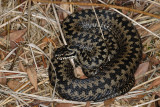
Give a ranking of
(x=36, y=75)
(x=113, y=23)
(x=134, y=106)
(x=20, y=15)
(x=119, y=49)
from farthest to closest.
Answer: (x=113, y=23) < (x=119, y=49) < (x=20, y=15) < (x=36, y=75) < (x=134, y=106)

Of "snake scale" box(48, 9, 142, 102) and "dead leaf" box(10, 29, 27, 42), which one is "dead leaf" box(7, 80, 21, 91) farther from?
"dead leaf" box(10, 29, 27, 42)

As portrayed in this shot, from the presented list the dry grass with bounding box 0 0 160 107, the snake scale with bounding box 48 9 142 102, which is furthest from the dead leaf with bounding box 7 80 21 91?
the snake scale with bounding box 48 9 142 102

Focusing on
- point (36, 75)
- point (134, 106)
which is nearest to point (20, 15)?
point (36, 75)

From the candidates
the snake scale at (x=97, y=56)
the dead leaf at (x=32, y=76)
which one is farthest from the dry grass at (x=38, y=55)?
the snake scale at (x=97, y=56)

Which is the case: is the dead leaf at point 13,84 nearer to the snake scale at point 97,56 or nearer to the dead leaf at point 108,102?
the snake scale at point 97,56

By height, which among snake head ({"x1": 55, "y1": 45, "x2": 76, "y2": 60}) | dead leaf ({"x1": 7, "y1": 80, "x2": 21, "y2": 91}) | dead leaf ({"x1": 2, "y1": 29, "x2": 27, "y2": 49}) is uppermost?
dead leaf ({"x1": 2, "y1": 29, "x2": 27, "y2": 49})

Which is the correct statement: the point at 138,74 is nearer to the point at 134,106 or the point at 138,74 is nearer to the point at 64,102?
the point at 134,106

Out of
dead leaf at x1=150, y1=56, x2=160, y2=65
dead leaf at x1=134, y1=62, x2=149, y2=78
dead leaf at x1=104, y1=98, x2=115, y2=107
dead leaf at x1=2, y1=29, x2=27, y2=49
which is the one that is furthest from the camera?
dead leaf at x1=2, y1=29, x2=27, y2=49
